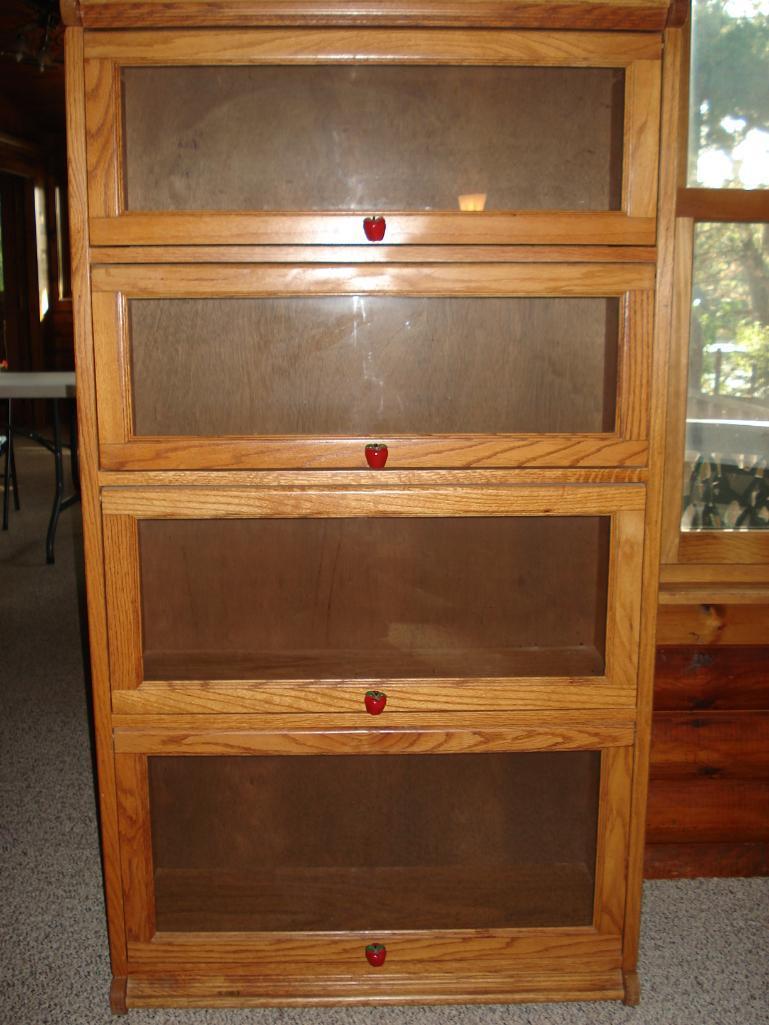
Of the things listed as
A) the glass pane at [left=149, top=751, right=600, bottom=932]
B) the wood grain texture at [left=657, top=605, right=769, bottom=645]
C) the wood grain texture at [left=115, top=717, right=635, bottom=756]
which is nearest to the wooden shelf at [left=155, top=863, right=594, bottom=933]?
the glass pane at [left=149, top=751, right=600, bottom=932]

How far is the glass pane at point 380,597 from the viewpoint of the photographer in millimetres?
1536

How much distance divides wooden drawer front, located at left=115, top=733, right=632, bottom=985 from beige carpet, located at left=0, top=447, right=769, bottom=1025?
0.07 meters

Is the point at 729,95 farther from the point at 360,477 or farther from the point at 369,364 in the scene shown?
the point at 360,477

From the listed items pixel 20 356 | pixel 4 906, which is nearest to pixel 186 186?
pixel 4 906

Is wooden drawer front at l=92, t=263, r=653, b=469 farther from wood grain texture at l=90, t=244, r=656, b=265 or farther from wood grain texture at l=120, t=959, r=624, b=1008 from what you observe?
wood grain texture at l=120, t=959, r=624, b=1008

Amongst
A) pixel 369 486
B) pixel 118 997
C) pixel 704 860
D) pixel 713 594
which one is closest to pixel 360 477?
pixel 369 486

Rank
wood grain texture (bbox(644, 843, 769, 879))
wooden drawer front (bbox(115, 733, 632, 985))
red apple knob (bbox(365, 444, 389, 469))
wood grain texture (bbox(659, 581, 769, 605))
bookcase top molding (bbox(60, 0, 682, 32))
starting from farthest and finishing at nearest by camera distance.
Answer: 1. wood grain texture (bbox(644, 843, 769, 879))
2. wood grain texture (bbox(659, 581, 769, 605))
3. wooden drawer front (bbox(115, 733, 632, 985))
4. red apple knob (bbox(365, 444, 389, 469))
5. bookcase top molding (bbox(60, 0, 682, 32))

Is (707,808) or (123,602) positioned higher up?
(123,602)

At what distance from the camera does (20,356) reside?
330 inches

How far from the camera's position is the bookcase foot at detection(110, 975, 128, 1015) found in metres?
1.57

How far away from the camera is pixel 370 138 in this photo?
1.42m

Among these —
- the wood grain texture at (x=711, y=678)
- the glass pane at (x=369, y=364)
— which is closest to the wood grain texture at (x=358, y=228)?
the glass pane at (x=369, y=364)

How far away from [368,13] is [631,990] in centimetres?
153

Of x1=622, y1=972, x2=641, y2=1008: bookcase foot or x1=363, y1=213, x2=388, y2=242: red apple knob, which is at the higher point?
x1=363, y1=213, x2=388, y2=242: red apple knob
